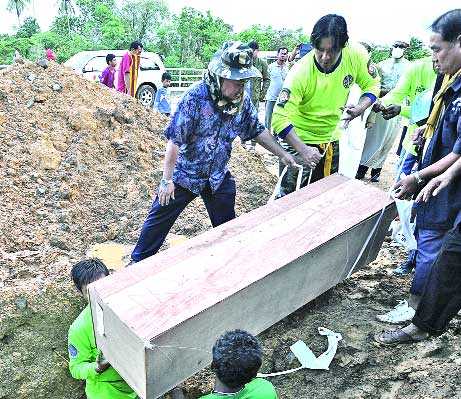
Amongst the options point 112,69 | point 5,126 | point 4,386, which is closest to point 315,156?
point 4,386

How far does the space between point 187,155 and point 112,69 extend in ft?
23.2

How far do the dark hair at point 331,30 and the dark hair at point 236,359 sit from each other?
203 cm

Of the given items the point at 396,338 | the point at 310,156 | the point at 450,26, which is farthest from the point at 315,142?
the point at 396,338

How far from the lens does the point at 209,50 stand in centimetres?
2205

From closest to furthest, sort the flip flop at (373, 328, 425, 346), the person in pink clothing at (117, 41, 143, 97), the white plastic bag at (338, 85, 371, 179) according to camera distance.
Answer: the flip flop at (373, 328, 425, 346)
the white plastic bag at (338, 85, 371, 179)
the person in pink clothing at (117, 41, 143, 97)

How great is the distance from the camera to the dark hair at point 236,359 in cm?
177

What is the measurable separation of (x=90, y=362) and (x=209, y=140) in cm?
142

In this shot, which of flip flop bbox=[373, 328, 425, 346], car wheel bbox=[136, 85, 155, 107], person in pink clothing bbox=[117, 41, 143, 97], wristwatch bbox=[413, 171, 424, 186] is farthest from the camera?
car wheel bbox=[136, 85, 155, 107]

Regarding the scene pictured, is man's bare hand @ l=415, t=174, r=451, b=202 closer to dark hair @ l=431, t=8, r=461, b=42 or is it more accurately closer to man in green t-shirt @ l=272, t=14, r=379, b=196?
dark hair @ l=431, t=8, r=461, b=42

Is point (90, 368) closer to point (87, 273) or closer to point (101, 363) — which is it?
point (101, 363)

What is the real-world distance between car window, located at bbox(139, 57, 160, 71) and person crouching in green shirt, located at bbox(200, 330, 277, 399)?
12.4m

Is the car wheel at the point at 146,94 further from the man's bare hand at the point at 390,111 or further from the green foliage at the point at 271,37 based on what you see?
the man's bare hand at the point at 390,111

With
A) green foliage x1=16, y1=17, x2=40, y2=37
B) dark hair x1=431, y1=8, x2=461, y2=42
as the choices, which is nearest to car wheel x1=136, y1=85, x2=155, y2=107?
dark hair x1=431, y1=8, x2=461, y2=42

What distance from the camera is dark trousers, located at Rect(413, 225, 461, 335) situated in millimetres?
2406
